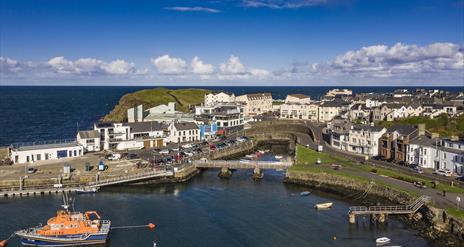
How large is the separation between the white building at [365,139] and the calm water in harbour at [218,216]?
27.3 metres

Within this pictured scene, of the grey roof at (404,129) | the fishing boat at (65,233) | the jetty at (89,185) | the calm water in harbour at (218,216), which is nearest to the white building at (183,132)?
the jetty at (89,185)

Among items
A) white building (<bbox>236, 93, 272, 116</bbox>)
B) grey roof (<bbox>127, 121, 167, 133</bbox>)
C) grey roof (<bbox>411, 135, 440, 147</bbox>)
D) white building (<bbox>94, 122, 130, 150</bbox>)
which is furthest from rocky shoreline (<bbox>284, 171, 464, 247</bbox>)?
white building (<bbox>236, 93, 272, 116</bbox>)

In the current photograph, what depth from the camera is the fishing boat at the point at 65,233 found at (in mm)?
52156

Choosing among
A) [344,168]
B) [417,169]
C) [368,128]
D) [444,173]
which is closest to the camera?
[444,173]

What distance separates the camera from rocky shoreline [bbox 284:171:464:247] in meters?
53.0

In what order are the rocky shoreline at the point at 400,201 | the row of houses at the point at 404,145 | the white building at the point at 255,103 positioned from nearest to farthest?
the rocky shoreline at the point at 400,201, the row of houses at the point at 404,145, the white building at the point at 255,103

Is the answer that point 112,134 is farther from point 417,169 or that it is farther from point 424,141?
point 424,141

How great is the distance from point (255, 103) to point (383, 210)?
128223mm

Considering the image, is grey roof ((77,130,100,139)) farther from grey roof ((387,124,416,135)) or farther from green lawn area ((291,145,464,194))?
grey roof ((387,124,416,135))

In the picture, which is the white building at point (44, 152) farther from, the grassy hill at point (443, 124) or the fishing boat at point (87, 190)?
the grassy hill at point (443, 124)

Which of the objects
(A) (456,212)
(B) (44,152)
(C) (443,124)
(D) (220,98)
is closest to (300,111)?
(D) (220,98)

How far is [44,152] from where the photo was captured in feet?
288

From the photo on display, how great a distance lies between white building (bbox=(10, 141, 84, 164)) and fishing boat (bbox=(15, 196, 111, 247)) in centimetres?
3662

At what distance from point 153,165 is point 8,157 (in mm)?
30693
